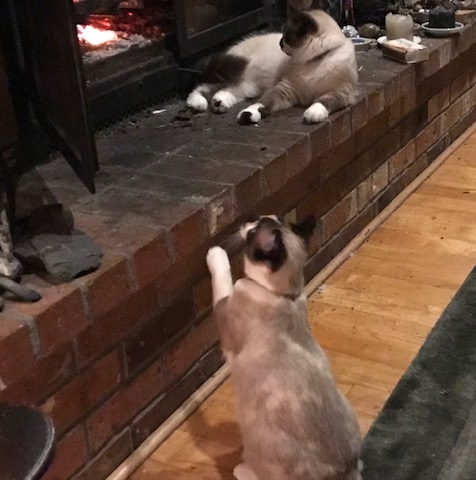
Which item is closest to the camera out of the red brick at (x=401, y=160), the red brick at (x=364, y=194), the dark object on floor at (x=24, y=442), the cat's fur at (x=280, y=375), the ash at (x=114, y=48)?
the dark object on floor at (x=24, y=442)

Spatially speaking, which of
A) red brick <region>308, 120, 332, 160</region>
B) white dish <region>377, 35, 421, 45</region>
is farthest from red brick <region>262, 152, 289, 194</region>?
white dish <region>377, 35, 421, 45</region>

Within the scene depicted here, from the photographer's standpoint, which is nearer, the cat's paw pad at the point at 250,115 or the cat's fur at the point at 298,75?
the cat's paw pad at the point at 250,115

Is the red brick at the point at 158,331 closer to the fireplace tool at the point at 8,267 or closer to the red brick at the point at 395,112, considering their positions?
the fireplace tool at the point at 8,267

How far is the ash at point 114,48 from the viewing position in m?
1.98

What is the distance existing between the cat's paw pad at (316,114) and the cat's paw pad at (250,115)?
13 centimetres

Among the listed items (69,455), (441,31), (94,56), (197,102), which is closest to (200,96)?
(197,102)

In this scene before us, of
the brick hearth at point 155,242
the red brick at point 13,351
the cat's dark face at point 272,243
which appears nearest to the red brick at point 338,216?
the brick hearth at point 155,242

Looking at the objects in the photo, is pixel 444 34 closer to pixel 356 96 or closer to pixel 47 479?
pixel 356 96

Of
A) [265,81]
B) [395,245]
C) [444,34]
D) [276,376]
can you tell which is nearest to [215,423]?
[276,376]

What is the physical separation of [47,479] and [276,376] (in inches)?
18.9

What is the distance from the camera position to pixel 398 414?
1.62m

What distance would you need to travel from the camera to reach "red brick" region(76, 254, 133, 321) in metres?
1.30

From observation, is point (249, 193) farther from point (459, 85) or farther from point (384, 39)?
point (459, 85)

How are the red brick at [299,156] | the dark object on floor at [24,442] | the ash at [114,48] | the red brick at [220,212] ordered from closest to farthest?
the dark object on floor at [24,442] → the red brick at [220,212] → the red brick at [299,156] → the ash at [114,48]
